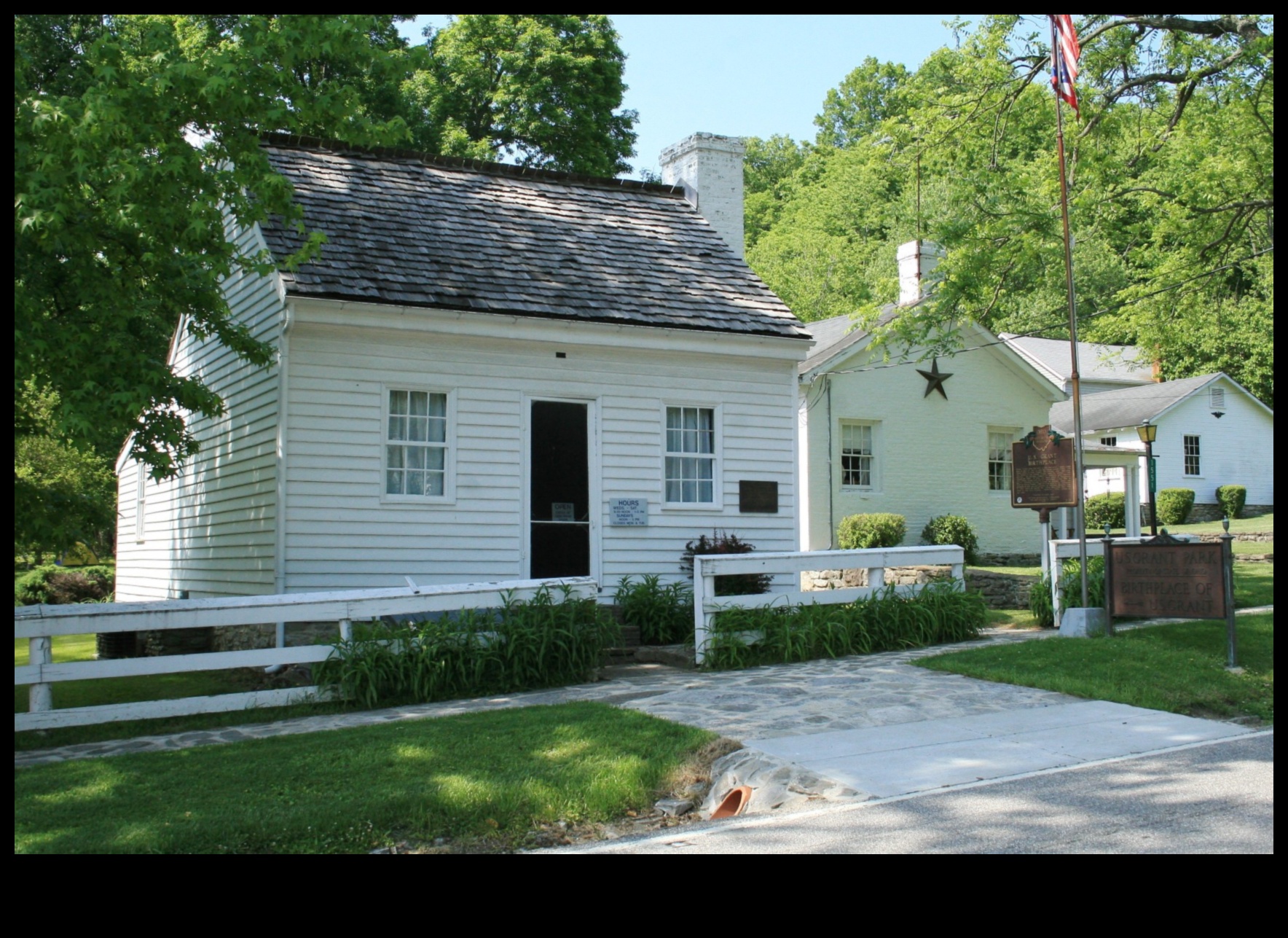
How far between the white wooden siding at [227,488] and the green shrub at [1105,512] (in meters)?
25.2

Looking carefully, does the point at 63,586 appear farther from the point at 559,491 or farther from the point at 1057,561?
the point at 1057,561

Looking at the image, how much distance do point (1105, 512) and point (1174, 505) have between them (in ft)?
11.2

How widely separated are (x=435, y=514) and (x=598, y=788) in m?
7.06

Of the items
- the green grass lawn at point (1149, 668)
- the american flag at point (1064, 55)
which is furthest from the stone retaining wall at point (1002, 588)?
the american flag at point (1064, 55)

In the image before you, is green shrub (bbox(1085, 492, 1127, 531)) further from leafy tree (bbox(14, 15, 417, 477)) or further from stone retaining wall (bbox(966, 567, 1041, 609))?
leafy tree (bbox(14, 15, 417, 477))

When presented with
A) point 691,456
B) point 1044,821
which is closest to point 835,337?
point 691,456

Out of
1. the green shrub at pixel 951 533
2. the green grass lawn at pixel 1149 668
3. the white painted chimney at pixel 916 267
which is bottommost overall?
the green grass lawn at pixel 1149 668

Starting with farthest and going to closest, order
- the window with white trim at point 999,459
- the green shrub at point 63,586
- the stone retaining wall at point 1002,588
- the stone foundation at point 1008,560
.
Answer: the green shrub at point 63,586 < the window with white trim at point 999,459 < the stone foundation at point 1008,560 < the stone retaining wall at point 1002,588

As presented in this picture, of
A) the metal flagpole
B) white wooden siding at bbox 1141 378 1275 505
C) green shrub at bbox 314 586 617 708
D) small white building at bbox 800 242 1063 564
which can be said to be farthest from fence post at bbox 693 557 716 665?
white wooden siding at bbox 1141 378 1275 505

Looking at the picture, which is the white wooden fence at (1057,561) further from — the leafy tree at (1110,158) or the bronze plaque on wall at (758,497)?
the leafy tree at (1110,158)

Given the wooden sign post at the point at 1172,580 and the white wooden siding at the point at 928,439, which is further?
the white wooden siding at the point at 928,439

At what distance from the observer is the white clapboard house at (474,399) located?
499 inches

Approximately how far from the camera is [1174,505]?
3453 cm

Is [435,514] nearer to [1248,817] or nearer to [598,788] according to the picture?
[598,788]
